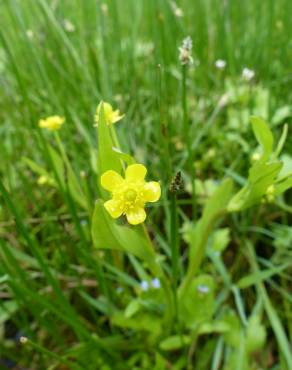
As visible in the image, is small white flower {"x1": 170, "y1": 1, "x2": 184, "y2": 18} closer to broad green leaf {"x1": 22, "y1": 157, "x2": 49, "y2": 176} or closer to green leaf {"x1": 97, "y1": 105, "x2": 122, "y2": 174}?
broad green leaf {"x1": 22, "y1": 157, "x2": 49, "y2": 176}

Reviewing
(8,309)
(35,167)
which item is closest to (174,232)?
(35,167)

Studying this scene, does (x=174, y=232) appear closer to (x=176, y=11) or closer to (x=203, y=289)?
(x=203, y=289)

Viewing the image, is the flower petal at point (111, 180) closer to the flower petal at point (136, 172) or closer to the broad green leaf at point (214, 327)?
the flower petal at point (136, 172)

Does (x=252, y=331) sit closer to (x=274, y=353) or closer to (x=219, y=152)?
(x=274, y=353)

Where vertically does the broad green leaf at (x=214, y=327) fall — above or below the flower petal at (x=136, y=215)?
below

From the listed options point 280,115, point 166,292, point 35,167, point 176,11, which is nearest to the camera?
point 166,292

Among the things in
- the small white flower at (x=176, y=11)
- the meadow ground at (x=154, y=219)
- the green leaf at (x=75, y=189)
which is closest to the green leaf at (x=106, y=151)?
the meadow ground at (x=154, y=219)

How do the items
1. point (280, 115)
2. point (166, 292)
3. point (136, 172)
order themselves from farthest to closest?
point (280, 115) → point (166, 292) → point (136, 172)
